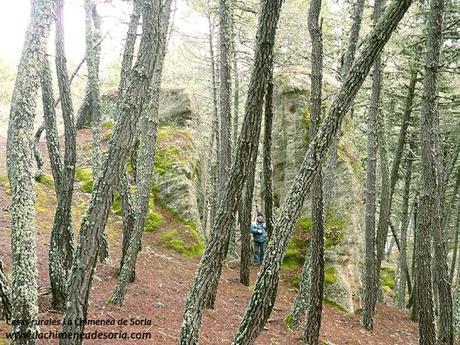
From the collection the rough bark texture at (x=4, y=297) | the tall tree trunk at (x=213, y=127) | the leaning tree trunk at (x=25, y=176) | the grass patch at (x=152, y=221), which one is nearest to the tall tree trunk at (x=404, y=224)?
the tall tree trunk at (x=213, y=127)

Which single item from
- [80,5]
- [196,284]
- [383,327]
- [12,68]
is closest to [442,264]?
[383,327]

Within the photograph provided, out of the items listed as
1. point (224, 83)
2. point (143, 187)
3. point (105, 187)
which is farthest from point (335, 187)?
point (105, 187)

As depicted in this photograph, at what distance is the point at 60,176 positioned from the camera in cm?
567

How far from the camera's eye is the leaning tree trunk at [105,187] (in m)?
3.80

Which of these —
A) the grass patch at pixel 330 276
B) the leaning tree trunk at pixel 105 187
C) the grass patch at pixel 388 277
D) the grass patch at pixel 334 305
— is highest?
the leaning tree trunk at pixel 105 187

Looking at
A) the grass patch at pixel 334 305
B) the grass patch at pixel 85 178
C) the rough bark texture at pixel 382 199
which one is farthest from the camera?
the grass patch at pixel 85 178

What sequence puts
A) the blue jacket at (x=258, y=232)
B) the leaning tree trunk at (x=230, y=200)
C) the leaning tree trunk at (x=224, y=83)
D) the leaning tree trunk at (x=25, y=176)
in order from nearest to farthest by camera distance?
the leaning tree trunk at (x=25, y=176) < the leaning tree trunk at (x=230, y=200) < the leaning tree trunk at (x=224, y=83) < the blue jacket at (x=258, y=232)

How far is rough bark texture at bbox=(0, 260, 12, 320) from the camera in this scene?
428cm

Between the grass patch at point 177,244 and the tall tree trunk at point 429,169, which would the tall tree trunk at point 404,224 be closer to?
the grass patch at point 177,244

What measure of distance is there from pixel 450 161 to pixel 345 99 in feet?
41.9

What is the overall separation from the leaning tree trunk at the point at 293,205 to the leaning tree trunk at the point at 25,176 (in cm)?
205

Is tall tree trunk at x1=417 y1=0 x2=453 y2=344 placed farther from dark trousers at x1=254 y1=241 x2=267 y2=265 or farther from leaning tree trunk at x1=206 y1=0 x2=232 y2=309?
dark trousers at x1=254 y1=241 x2=267 y2=265

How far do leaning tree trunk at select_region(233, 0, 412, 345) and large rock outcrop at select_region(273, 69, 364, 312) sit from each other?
277 inches

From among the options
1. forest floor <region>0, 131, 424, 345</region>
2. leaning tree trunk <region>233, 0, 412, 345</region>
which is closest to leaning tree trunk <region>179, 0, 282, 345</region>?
leaning tree trunk <region>233, 0, 412, 345</region>
